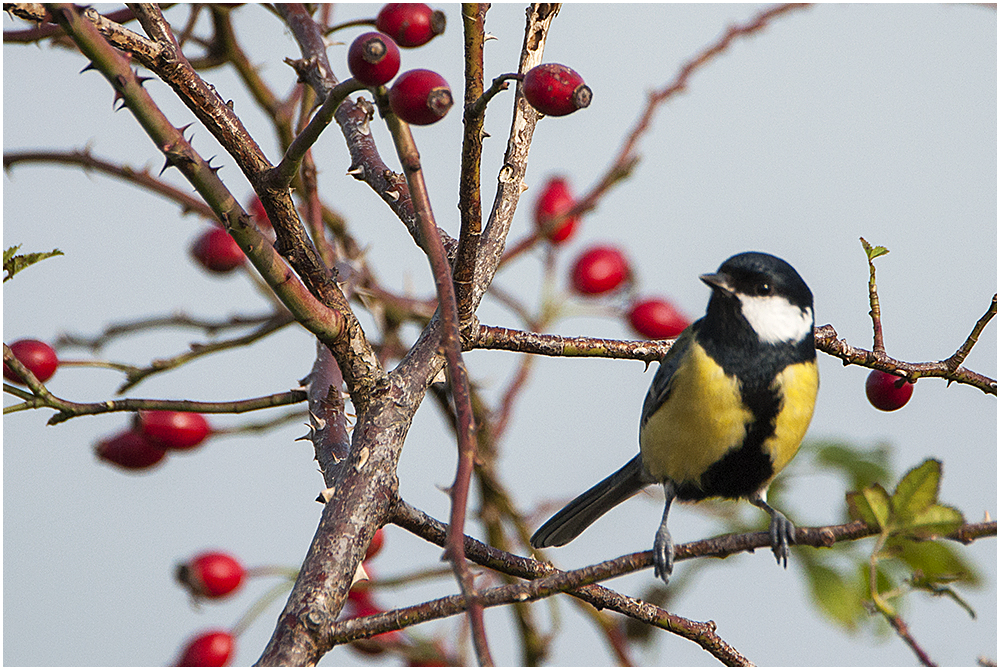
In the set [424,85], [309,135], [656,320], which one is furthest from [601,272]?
[424,85]

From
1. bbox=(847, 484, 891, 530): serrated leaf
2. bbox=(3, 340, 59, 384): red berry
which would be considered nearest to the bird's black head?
bbox=(847, 484, 891, 530): serrated leaf

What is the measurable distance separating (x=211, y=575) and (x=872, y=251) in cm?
168

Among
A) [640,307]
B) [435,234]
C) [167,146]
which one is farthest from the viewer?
[640,307]

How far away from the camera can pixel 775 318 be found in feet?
6.05

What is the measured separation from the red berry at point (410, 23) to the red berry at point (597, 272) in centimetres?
114

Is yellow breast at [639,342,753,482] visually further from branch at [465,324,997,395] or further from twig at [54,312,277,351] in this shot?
twig at [54,312,277,351]

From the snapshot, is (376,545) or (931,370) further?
(376,545)

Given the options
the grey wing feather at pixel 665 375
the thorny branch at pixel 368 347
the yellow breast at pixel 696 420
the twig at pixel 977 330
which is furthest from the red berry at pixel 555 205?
the twig at pixel 977 330

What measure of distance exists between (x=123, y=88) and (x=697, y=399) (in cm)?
122

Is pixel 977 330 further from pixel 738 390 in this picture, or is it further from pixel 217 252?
pixel 217 252

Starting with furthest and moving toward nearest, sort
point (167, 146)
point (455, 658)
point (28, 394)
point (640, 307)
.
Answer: point (640, 307), point (455, 658), point (28, 394), point (167, 146)

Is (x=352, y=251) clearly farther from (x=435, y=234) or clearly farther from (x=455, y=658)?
(x=435, y=234)

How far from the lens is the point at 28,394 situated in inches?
54.8

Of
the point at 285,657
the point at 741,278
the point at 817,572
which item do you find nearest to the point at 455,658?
the point at 817,572
